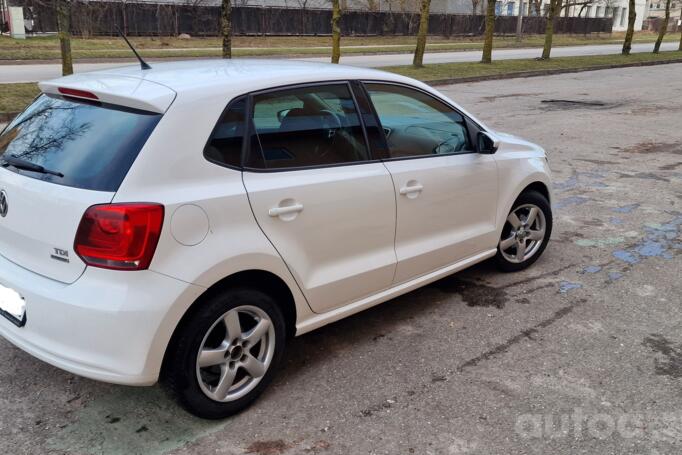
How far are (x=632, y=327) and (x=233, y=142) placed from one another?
2812 mm

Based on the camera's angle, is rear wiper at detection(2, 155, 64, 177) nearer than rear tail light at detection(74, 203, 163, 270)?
No

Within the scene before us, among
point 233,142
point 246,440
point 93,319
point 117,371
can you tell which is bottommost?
point 246,440

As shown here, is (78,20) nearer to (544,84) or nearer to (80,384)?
(544,84)

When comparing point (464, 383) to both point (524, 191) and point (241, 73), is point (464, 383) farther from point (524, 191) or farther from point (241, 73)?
point (241, 73)

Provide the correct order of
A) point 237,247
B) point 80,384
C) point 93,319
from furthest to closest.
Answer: point 80,384, point 237,247, point 93,319

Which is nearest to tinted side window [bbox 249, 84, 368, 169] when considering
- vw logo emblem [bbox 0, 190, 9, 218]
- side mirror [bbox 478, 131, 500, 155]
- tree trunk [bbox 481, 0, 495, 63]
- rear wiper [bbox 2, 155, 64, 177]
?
rear wiper [bbox 2, 155, 64, 177]

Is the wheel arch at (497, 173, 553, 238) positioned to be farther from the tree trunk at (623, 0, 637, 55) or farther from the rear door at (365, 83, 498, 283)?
the tree trunk at (623, 0, 637, 55)

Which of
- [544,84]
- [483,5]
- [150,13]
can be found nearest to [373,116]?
[544,84]

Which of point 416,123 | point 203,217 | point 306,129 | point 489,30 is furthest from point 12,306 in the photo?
point 489,30

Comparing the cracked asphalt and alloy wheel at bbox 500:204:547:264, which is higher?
alloy wheel at bbox 500:204:547:264

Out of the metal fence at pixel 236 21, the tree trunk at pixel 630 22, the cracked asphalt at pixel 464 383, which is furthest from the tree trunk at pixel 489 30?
the cracked asphalt at pixel 464 383

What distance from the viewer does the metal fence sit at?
110ft

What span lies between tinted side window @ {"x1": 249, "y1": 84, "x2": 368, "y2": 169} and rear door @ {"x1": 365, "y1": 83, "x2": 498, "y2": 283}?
0.78 feet

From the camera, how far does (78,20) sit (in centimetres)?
3297
